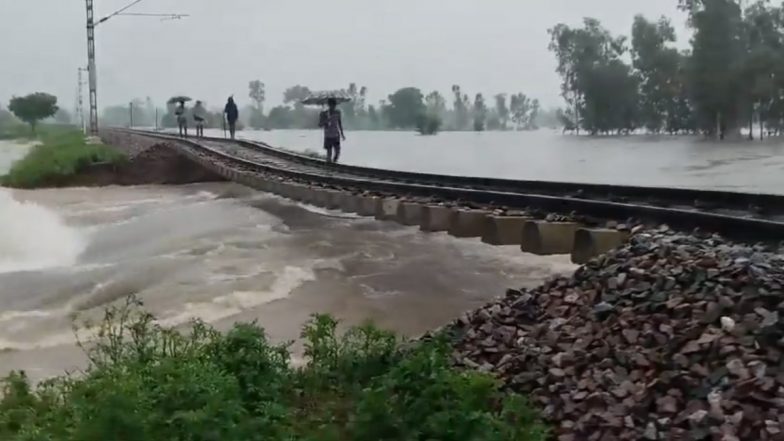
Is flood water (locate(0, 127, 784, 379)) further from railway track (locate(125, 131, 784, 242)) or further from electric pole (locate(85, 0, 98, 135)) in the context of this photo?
electric pole (locate(85, 0, 98, 135))

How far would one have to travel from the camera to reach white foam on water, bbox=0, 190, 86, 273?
13898mm

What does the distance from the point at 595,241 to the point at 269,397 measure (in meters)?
3.26

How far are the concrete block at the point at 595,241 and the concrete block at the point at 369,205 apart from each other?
193 inches

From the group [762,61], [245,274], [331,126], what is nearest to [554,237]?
[245,274]

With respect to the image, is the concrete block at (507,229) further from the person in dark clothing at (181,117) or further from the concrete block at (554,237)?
the person in dark clothing at (181,117)

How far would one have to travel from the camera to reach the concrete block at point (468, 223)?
886 cm

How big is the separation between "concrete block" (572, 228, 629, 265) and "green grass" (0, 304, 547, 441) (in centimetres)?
202

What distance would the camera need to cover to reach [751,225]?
620 centimetres

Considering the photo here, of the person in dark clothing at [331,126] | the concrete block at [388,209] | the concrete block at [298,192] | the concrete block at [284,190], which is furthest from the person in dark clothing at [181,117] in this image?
the concrete block at [388,209]

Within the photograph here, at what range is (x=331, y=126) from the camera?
2017cm

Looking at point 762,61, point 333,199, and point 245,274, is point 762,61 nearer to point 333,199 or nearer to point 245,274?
point 333,199

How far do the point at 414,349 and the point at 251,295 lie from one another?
4627mm

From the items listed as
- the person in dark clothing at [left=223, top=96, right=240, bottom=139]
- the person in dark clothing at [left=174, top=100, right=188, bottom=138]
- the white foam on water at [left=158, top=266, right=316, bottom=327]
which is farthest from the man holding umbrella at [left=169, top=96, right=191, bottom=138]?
the white foam on water at [left=158, top=266, right=316, bottom=327]

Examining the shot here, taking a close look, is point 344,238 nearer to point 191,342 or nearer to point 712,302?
point 191,342
